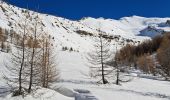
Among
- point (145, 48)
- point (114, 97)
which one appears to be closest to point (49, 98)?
point (114, 97)

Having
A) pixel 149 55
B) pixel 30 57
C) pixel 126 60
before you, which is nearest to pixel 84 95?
pixel 30 57

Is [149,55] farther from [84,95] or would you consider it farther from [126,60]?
[84,95]

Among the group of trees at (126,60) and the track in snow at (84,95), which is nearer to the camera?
the track in snow at (84,95)

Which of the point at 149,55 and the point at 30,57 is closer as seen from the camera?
the point at 30,57

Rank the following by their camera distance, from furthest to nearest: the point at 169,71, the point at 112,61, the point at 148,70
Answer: the point at 148,70 → the point at 169,71 → the point at 112,61

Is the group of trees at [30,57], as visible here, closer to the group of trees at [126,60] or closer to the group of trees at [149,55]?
the group of trees at [126,60]

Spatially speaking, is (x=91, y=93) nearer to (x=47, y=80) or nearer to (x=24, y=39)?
(x=47, y=80)

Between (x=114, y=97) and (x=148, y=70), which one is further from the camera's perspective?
(x=148, y=70)

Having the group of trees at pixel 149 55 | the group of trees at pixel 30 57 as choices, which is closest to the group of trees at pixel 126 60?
the group of trees at pixel 149 55

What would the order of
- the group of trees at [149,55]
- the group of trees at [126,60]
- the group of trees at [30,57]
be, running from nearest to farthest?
the group of trees at [30,57] → the group of trees at [126,60] → the group of trees at [149,55]

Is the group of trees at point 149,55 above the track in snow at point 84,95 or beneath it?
above

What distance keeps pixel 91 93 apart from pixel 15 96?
762cm

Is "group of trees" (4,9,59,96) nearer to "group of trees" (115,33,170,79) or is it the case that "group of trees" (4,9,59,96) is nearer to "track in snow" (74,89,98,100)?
"track in snow" (74,89,98,100)

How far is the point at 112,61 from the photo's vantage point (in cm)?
4812
